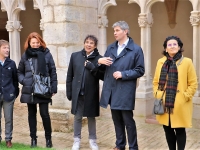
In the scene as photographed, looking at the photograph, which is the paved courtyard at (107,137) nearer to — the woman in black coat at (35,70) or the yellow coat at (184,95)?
the woman in black coat at (35,70)

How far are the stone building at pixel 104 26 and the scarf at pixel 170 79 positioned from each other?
229cm

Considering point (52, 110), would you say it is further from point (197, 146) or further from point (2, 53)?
point (197, 146)

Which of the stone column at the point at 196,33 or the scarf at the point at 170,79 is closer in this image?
the scarf at the point at 170,79

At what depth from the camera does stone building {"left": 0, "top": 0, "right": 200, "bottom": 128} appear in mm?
5727

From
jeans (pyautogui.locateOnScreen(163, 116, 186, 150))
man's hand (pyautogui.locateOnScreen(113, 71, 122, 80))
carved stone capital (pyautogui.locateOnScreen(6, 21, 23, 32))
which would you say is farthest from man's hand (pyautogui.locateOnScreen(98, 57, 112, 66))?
carved stone capital (pyautogui.locateOnScreen(6, 21, 23, 32))

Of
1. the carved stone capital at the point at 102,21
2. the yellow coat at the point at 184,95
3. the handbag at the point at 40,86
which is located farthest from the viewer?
the carved stone capital at the point at 102,21

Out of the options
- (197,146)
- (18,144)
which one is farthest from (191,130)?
(18,144)

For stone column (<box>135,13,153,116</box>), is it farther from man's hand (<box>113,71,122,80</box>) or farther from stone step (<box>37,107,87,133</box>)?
man's hand (<box>113,71,122,80</box>)

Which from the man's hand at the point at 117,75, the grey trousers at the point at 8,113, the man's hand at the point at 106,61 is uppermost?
the man's hand at the point at 106,61

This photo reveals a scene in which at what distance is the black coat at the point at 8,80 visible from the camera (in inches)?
171

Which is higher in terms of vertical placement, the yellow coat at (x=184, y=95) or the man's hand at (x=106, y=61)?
the man's hand at (x=106, y=61)

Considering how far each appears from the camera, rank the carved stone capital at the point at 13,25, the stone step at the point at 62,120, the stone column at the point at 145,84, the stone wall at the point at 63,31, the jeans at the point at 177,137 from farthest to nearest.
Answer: the carved stone capital at the point at 13,25 < the stone column at the point at 145,84 < the stone wall at the point at 63,31 < the stone step at the point at 62,120 < the jeans at the point at 177,137

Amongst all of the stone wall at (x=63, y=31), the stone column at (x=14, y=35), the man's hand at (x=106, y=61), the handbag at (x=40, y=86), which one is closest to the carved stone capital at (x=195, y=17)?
the stone wall at (x=63, y=31)

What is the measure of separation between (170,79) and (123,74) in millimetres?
536
